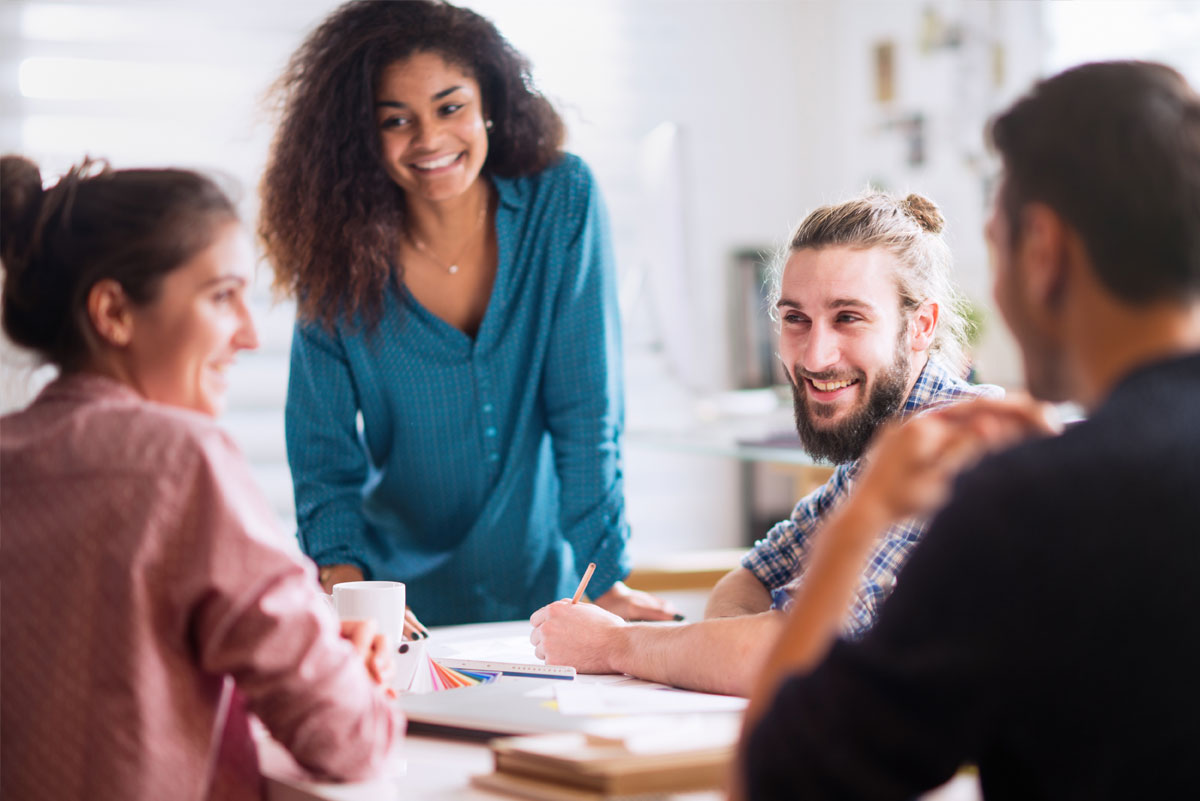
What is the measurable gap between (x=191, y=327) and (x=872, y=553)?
32.4 inches

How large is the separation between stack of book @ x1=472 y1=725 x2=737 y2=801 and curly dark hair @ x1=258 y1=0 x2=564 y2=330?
1.11 meters

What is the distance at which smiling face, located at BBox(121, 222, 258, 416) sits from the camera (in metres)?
1.10

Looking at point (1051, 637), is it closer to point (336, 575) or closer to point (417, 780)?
point (417, 780)

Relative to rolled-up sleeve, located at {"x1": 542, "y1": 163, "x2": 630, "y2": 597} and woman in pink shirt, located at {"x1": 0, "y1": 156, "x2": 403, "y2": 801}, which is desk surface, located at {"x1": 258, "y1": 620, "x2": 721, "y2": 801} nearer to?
woman in pink shirt, located at {"x1": 0, "y1": 156, "x2": 403, "y2": 801}

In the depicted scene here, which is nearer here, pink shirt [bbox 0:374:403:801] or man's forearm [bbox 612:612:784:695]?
pink shirt [bbox 0:374:403:801]

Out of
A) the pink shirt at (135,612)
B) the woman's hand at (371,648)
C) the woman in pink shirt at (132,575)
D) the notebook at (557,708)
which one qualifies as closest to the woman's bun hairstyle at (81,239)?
the woman in pink shirt at (132,575)

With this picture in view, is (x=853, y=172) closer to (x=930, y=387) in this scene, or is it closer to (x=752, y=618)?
(x=930, y=387)

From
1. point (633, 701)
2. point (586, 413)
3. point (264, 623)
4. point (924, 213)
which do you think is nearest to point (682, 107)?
point (586, 413)

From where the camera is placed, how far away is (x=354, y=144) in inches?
81.7

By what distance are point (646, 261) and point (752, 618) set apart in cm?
287

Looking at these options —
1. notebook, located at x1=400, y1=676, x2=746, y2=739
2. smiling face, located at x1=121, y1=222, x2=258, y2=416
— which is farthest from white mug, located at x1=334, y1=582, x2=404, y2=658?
smiling face, located at x1=121, y1=222, x2=258, y2=416

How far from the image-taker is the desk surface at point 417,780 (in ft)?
3.42

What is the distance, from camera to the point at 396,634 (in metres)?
1.42

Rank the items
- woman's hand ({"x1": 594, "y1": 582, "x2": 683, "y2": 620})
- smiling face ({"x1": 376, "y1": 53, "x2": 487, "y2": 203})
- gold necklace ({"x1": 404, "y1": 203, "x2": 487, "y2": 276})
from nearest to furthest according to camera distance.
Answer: woman's hand ({"x1": 594, "y1": 582, "x2": 683, "y2": 620}) → smiling face ({"x1": 376, "y1": 53, "x2": 487, "y2": 203}) → gold necklace ({"x1": 404, "y1": 203, "x2": 487, "y2": 276})
